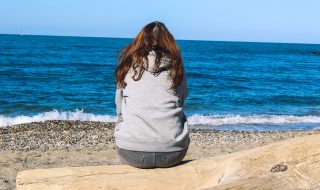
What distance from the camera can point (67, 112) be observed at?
18.5 m

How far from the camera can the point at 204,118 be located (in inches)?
686

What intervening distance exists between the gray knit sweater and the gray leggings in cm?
4

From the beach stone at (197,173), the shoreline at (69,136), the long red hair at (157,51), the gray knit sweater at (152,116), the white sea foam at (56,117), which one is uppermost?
the long red hair at (157,51)

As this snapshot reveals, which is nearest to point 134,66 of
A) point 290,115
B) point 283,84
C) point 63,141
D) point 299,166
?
point 299,166

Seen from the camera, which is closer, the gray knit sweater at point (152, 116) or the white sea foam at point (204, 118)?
the gray knit sweater at point (152, 116)

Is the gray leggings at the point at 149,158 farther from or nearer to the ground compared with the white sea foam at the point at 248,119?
farther from the ground

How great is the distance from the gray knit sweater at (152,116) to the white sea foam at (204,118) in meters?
12.4

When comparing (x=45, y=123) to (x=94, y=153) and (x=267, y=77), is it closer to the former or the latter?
(x=94, y=153)

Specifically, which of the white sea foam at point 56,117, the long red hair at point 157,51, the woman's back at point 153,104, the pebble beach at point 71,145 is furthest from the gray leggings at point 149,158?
the white sea foam at point 56,117

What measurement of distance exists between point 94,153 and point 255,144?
3940 millimetres

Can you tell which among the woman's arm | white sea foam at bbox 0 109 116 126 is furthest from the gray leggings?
white sea foam at bbox 0 109 116 126

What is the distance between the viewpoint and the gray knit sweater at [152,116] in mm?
3982

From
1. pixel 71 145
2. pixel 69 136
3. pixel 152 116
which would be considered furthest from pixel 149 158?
pixel 69 136

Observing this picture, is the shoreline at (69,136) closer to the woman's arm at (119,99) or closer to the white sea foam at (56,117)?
the white sea foam at (56,117)
